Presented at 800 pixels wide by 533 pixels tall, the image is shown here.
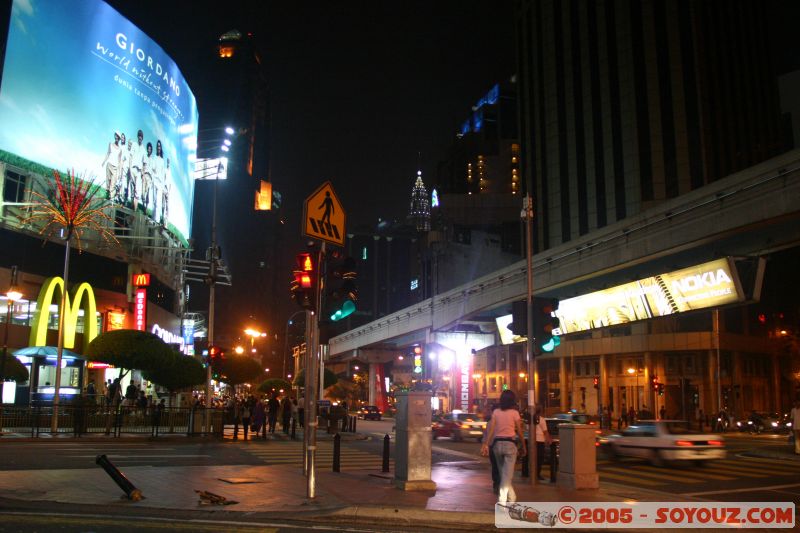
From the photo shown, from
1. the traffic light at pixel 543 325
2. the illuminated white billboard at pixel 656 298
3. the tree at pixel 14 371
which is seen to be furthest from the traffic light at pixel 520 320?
the tree at pixel 14 371

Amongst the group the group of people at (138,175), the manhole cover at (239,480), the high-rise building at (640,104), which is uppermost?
the high-rise building at (640,104)

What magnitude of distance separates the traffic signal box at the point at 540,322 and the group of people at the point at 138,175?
38.7 m

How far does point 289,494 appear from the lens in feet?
39.8

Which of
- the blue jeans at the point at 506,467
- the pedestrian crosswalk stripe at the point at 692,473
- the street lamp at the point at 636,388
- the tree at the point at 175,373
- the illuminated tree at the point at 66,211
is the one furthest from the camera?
the street lamp at the point at 636,388

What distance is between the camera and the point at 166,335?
5969 cm

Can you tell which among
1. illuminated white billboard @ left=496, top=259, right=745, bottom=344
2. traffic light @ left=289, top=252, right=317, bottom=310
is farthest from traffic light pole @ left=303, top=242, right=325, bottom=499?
illuminated white billboard @ left=496, top=259, right=745, bottom=344

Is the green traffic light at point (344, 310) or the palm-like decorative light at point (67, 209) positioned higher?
the palm-like decorative light at point (67, 209)

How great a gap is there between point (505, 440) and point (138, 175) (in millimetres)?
48040

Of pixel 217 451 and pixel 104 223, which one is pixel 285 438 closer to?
pixel 217 451

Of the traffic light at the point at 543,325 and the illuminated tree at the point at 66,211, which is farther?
the illuminated tree at the point at 66,211

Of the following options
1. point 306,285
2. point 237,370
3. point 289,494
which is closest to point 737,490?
point 289,494

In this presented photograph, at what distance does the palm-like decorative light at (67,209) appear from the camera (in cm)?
3087

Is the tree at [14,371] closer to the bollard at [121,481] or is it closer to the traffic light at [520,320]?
the bollard at [121,481]

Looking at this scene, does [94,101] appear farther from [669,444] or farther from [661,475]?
[661,475]
